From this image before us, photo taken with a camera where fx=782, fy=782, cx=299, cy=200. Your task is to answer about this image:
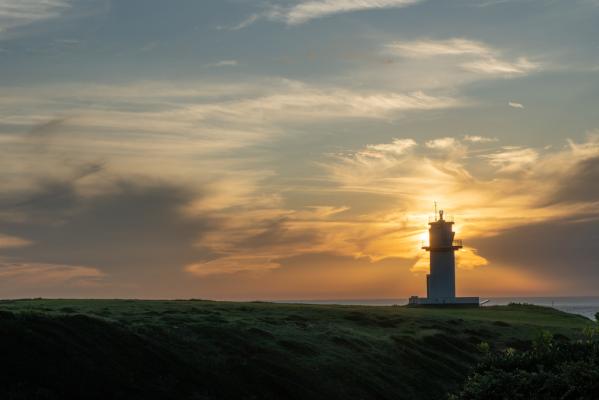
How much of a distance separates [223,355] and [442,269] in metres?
79.3

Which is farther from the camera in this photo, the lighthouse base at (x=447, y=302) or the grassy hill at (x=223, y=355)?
the lighthouse base at (x=447, y=302)

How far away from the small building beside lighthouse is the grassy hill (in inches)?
1776

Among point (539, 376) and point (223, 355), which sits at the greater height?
point (539, 376)

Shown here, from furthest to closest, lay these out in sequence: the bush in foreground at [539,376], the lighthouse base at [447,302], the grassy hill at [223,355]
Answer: the lighthouse base at [447,302], the grassy hill at [223,355], the bush in foreground at [539,376]

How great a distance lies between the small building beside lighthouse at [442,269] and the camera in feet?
392

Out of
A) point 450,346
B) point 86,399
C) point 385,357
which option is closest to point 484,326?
point 450,346

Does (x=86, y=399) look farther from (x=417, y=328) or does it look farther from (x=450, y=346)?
(x=417, y=328)

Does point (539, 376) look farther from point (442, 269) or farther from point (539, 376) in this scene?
point (442, 269)

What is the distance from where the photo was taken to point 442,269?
120000 mm

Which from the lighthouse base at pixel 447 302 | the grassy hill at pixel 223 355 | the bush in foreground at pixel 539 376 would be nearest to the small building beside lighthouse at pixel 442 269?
the lighthouse base at pixel 447 302

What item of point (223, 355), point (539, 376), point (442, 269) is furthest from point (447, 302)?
point (539, 376)

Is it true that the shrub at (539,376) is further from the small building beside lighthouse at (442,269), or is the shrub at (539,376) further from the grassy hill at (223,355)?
the small building beside lighthouse at (442,269)

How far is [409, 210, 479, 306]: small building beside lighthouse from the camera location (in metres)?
120

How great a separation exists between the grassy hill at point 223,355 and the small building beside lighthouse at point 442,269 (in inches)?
1776
